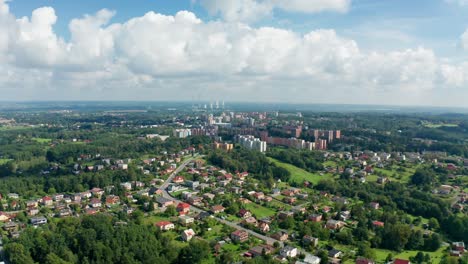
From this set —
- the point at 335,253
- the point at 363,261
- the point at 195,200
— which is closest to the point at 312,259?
the point at 335,253

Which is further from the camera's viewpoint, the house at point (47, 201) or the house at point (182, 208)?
the house at point (47, 201)

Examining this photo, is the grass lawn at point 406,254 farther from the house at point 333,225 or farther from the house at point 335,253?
the house at point 333,225

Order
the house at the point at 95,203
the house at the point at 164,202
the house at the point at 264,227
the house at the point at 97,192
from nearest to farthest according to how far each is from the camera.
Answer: the house at the point at 264,227 < the house at the point at 95,203 < the house at the point at 164,202 < the house at the point at 97,192

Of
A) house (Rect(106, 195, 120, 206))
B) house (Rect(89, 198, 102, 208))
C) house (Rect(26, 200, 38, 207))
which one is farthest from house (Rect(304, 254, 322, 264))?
house (Rect(26, 200, 38, 207))

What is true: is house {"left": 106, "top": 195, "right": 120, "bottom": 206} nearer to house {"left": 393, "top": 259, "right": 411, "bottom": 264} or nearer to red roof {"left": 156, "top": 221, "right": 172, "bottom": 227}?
red roof {"left": 156, "top": 221, "right": 172, "bottom": 227}

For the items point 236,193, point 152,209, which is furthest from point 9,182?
point 236,193

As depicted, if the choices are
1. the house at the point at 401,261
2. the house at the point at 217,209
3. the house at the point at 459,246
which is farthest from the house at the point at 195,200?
the house at the point at 459,246

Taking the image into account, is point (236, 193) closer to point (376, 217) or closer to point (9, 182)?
point (376, 217)
